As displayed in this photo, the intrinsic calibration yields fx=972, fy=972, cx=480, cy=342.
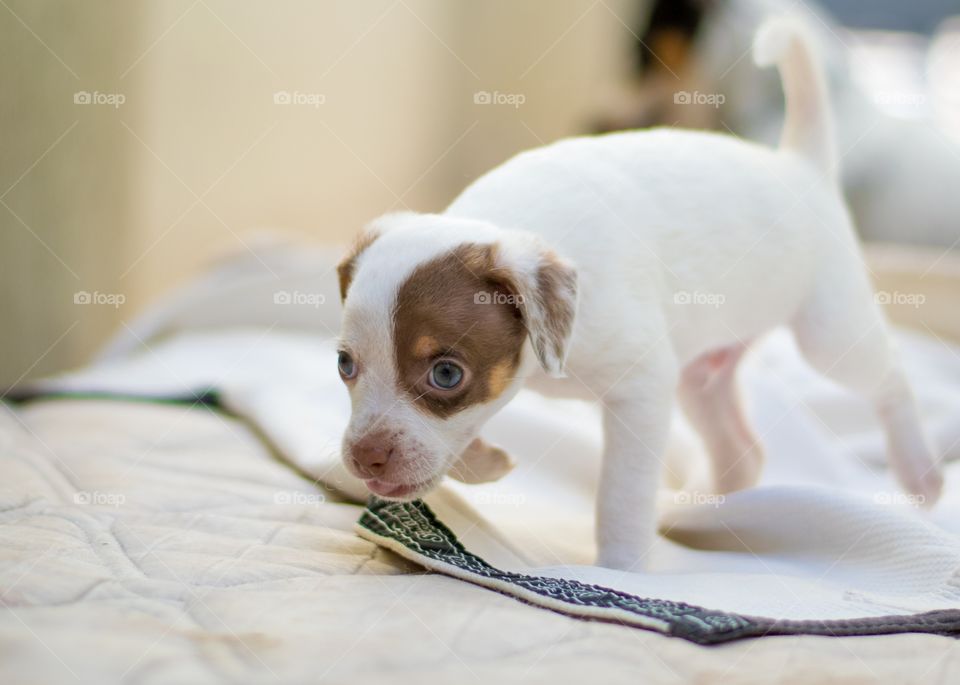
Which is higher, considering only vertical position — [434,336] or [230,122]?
[230,122]

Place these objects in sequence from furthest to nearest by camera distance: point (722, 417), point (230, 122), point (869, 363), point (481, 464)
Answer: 1. point (230, 122)
2. point (722, 417)
3. point (869, 363)
4. point (481, 464)

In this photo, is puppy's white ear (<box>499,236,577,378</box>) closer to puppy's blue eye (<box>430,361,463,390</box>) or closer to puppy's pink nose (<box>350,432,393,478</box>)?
puppy's blue eye (<box>430,361,463,390</box>)

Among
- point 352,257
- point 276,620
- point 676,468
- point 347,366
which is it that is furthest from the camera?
point 676,468

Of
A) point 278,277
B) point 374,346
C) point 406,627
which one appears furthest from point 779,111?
point 406,627

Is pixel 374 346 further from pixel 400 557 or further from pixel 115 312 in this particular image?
pixel 115 312

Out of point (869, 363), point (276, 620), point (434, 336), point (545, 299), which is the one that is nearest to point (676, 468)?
point (869, 363)

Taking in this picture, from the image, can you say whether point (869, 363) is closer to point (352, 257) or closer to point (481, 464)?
point (481, 464)
